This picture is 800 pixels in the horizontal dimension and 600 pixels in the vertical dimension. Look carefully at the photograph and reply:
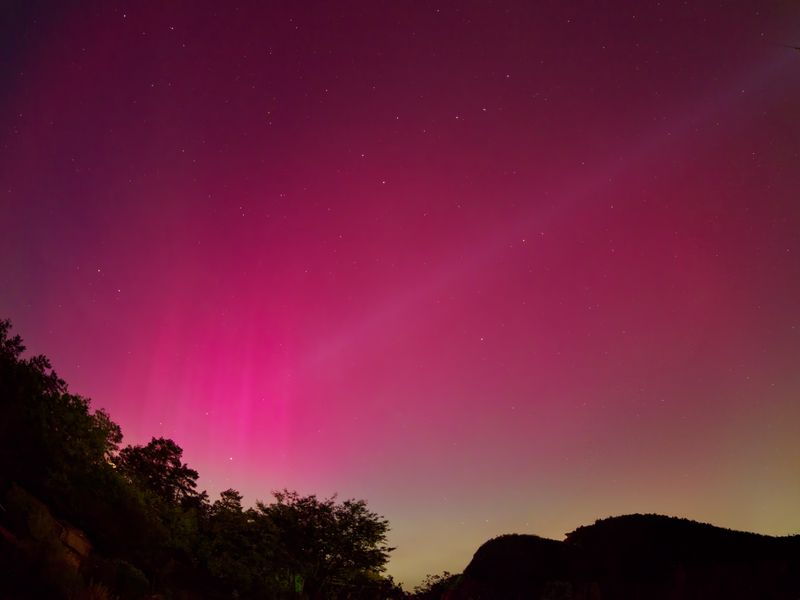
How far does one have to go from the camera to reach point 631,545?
22.4 metres

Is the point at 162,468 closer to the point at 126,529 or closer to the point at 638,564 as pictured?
the point at 126,529

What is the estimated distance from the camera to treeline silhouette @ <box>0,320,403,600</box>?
1413 cm

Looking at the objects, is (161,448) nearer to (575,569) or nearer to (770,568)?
(575,569)

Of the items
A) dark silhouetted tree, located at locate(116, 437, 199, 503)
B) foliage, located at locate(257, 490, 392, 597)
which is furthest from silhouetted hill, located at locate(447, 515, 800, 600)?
dark silhouetted tree, located at locate(116, 437, 199, 503)

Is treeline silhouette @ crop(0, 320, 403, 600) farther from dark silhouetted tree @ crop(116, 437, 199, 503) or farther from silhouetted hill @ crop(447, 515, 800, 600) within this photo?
silhouetted hill @ crop(447, 515, 800, 600)

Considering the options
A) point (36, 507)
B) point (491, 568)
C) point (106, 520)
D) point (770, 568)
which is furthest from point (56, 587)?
point (770, 568)

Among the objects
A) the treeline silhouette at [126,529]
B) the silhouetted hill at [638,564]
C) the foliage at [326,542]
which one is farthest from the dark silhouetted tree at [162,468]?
the silhouetted hill at [638,564]

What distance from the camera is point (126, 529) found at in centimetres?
2280

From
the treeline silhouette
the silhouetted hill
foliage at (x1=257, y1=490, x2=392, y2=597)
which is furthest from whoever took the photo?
foliage at (x1=257, y1=490, x2=392, y2=597)

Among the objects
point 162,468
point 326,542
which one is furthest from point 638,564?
point 162,468

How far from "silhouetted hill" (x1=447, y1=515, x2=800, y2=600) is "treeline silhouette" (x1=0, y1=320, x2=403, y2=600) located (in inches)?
502

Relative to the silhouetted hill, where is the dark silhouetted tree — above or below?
above

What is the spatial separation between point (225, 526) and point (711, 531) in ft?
100

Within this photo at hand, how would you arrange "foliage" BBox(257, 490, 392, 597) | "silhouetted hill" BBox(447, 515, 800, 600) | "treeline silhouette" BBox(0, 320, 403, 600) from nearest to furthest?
"treeline silhouette" BBox(0, 320, 403, 600), "silhouetted hill" BBox(447, 515, 800, 600), "foliage" BBox(257, 490, 392, 597)
